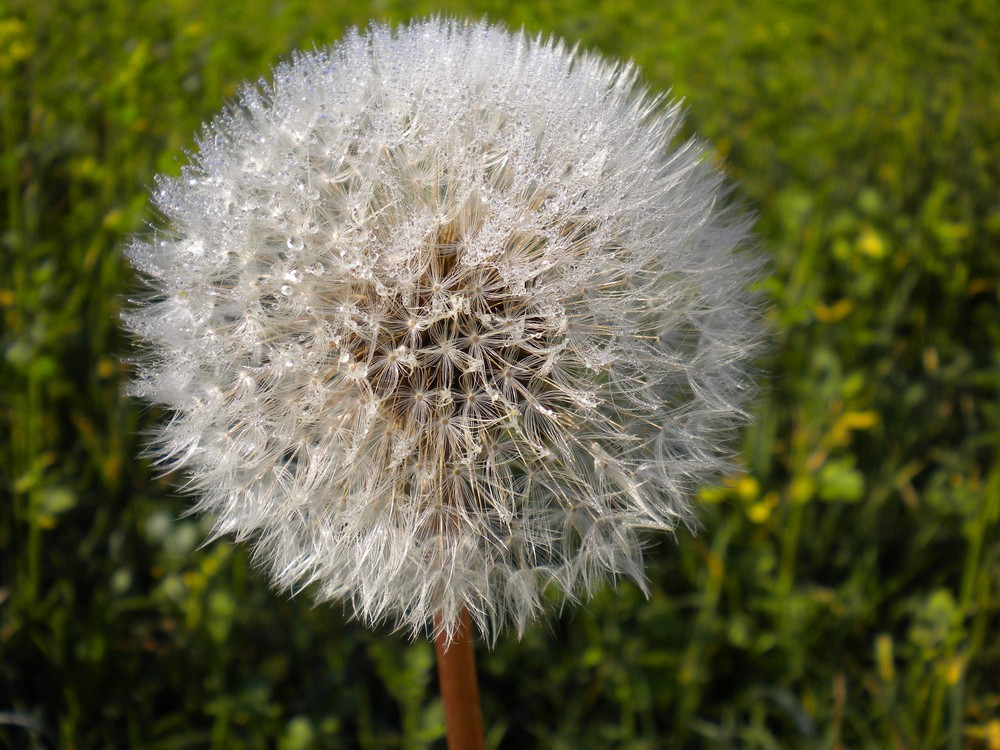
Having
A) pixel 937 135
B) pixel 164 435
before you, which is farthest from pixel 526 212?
pixel 937 135

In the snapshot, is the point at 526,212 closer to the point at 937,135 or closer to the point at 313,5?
the point at 937,135

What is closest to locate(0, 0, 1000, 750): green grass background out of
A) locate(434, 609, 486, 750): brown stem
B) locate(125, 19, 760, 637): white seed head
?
locate(125, 19, 760, 637): white seed head

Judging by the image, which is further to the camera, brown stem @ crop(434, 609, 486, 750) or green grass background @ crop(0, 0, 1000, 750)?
green grass background @ crop(0, 0, 1000, 750)

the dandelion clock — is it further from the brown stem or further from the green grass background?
the green grass background

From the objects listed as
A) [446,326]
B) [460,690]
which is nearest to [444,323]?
[446,326]

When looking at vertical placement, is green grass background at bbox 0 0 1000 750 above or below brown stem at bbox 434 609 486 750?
above

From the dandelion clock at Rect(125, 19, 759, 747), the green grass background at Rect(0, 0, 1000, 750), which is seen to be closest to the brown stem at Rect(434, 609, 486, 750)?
the dandelion clock at Rect(125, 19, 759, 747)
